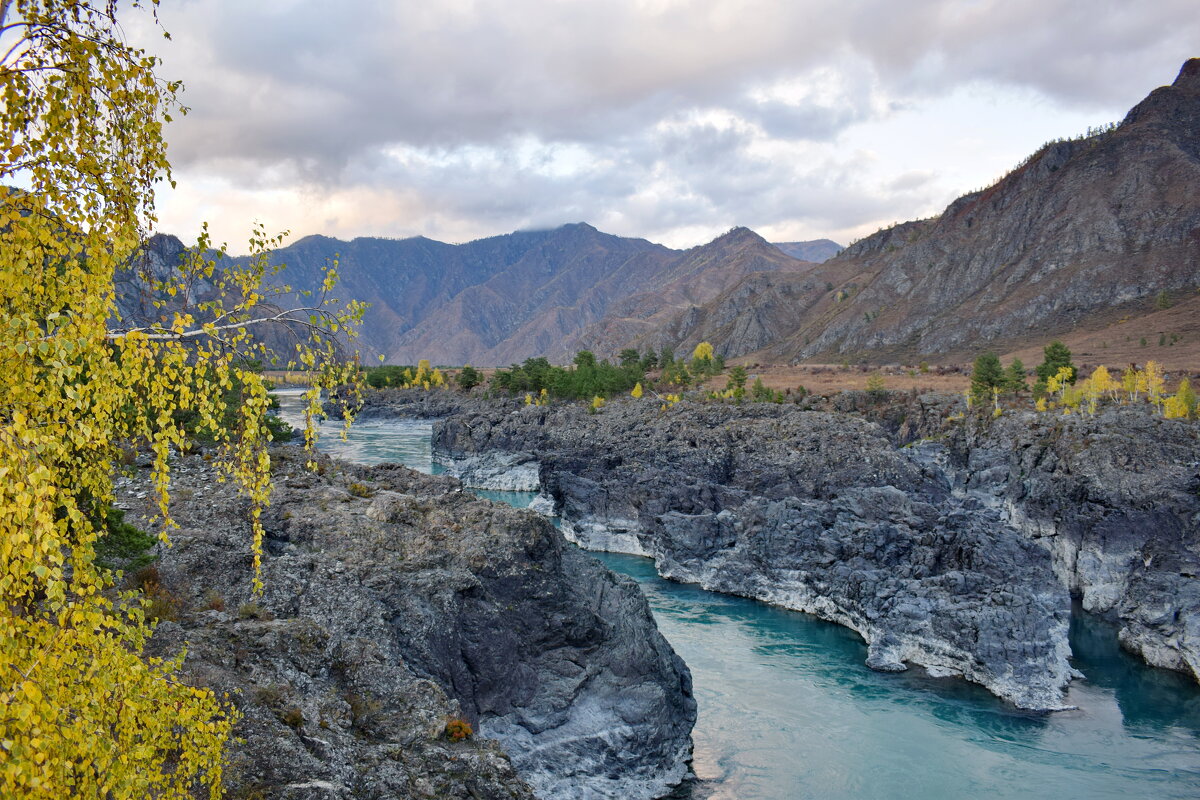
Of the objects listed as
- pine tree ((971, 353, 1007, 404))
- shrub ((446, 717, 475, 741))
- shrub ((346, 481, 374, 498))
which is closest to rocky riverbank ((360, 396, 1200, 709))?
pine tree ((971, 353, 1007, 404))

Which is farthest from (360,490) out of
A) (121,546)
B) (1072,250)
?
(1072,250)

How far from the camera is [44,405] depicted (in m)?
5.54

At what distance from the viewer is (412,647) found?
1911cm

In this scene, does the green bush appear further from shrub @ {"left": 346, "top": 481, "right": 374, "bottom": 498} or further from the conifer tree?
the conifer tree

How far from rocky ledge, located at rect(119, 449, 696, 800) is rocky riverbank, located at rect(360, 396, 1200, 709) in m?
15.2

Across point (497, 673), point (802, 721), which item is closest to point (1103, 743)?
point (802, 721)

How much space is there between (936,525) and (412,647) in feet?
106

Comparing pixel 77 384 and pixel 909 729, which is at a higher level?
pixel 77 384

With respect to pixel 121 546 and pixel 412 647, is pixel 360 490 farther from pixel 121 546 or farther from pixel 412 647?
pixel 121 546

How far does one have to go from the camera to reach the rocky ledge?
14.1 m

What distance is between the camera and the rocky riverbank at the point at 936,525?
32406mm

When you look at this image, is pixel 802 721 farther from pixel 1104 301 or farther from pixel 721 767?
pixel 1104 301

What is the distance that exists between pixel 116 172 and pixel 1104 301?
7078 inches

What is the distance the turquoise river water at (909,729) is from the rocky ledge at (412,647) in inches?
158
